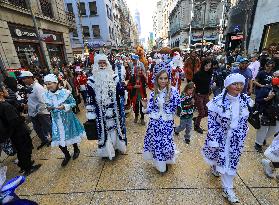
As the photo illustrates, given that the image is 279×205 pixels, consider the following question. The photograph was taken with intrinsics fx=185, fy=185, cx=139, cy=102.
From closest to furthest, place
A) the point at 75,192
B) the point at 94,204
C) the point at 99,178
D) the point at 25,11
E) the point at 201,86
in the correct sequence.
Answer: the point at 94,204 → the point at 75,192 → the point at 99,178 → the point at 201,86 → the point at 25,11

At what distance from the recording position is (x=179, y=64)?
734 cm

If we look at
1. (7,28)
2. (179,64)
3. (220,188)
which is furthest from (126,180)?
(7,28)

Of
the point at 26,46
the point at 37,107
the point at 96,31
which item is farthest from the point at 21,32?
the point at 96,31

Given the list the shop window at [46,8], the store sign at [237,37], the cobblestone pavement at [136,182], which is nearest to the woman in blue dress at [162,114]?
the cobblestone pavement at [136,182]

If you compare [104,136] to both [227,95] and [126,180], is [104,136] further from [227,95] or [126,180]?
[227,95]

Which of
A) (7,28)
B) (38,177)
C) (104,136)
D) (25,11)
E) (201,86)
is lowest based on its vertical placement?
(38,177)

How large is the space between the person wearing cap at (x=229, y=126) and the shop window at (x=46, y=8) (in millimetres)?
14182

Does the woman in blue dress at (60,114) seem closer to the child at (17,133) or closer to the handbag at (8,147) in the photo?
the child at (17,133)

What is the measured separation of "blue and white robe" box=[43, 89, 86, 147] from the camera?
12.0 feet

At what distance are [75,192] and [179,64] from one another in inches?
228

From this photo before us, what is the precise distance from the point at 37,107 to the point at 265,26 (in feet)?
47.5

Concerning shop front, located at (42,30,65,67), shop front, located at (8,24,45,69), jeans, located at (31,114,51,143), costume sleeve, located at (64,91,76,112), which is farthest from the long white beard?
shop front, located at (42,30,65,67)

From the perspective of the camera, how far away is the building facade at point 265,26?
11.5 metres

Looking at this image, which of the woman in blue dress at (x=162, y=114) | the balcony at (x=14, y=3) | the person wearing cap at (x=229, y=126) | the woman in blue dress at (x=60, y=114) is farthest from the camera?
the balcony at (x=14, y=3)
